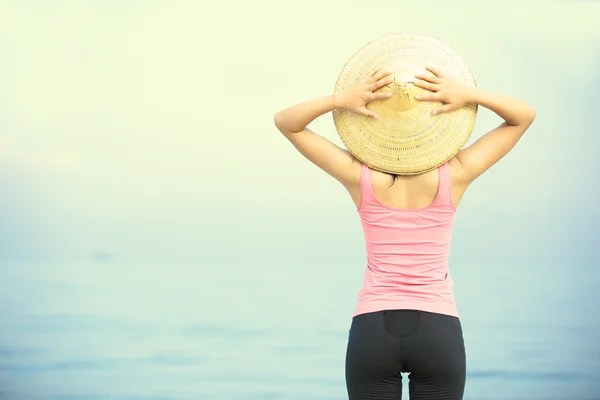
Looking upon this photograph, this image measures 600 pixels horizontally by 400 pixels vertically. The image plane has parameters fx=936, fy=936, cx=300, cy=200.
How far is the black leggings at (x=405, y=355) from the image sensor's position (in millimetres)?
1944

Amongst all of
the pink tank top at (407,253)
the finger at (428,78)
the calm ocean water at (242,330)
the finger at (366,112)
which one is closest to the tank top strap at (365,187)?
the pink tank top at (407,253)

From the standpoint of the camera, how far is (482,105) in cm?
199

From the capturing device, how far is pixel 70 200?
4605 millimetres

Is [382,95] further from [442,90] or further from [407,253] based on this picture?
[407,253]

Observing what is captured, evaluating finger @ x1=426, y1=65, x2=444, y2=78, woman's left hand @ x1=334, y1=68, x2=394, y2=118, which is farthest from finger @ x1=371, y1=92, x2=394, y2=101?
finger @ x1=426, y1=65, x2=444, y2=78

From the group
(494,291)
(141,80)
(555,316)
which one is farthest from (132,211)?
(555,316)

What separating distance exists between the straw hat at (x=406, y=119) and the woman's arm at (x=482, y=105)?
0.09 feet

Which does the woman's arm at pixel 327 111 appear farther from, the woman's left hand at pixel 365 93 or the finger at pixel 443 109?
the finger at pixel 443 109

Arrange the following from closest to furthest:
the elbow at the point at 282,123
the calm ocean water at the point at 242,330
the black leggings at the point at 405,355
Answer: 1. the black leggings at the point at 405,355
2. the elbow at the point at 282,123
3. the calm ocean water at the point at 242,330

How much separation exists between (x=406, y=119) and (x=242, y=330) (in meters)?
2.77

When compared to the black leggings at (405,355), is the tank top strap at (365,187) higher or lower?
higher

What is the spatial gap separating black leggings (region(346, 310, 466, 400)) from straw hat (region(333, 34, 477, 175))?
1.05ft

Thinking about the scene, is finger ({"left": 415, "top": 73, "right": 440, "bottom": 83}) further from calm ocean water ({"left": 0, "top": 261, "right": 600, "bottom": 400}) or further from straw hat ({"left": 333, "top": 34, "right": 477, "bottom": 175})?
calm ocean water ({"left": 0, "top": 261, "right": 600, "bottom": 400})

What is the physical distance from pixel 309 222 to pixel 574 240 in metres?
1.30
